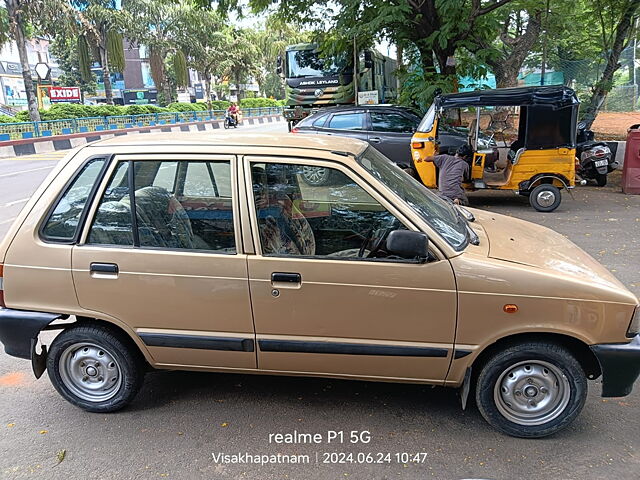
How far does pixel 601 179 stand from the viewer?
428 inches

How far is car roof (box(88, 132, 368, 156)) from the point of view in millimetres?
3225

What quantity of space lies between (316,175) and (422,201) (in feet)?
2.41

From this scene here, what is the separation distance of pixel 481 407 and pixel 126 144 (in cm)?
268

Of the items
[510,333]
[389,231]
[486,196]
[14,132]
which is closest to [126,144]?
[389,231]

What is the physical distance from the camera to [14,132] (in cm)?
2072

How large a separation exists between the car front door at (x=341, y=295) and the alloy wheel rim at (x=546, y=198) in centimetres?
674

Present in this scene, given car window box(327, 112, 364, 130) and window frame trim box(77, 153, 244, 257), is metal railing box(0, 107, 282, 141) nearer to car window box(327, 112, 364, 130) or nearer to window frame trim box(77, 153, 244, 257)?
car window box(327, 112, 364, 130)

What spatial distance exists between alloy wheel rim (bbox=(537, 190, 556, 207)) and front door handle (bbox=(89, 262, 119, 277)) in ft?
25.4

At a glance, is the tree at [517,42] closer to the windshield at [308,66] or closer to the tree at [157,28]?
the windshield at [308,66]

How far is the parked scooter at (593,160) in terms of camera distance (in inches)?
412

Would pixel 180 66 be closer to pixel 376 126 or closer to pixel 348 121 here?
pixel 348 121

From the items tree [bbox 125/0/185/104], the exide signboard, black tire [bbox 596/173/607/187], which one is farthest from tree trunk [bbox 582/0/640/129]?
tree [bbox 125/0/185/104]

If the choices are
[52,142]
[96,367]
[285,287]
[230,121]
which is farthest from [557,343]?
[230,121]

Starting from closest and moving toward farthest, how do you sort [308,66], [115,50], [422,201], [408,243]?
[408,243] → [422,201] → [308,66] → [115,50]
